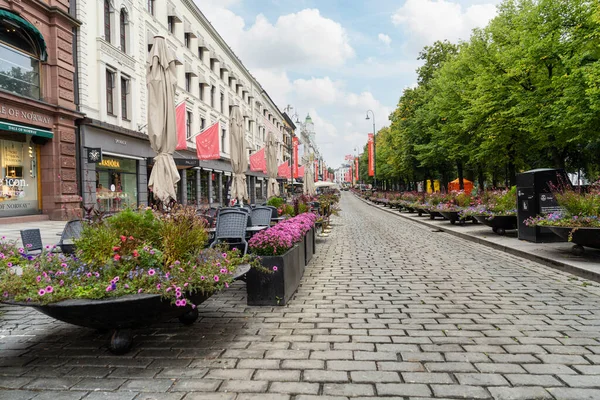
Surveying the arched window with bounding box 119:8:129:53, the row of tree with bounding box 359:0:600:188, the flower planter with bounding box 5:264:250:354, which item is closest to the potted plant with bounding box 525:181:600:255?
the flower planter with bounding box 5:264:250:354

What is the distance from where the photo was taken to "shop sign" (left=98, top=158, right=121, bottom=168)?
18770mm

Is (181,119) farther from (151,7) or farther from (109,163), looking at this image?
(151,7)

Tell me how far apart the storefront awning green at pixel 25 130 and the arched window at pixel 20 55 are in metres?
1.42

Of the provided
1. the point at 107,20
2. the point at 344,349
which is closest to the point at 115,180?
the point at 107,20

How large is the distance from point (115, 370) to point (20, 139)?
15.2 meters

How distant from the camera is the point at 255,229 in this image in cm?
793

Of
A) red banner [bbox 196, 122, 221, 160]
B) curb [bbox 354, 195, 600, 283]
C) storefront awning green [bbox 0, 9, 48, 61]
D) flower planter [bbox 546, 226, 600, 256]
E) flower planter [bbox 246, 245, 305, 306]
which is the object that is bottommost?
curb [bbox 354, 195, 600, 283]

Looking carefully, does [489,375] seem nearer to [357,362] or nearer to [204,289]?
[357,362]

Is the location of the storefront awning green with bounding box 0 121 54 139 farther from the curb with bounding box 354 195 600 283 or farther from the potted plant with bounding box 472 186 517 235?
the potted plant with bounding box 472 186 517 235

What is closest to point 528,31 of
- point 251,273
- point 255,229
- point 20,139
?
point 255,229

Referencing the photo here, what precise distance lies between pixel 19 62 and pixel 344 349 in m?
16.9

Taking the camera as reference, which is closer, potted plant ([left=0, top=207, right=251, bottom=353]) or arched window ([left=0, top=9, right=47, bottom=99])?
potted plant ([left=0, top=207, right=251, bottom=353])

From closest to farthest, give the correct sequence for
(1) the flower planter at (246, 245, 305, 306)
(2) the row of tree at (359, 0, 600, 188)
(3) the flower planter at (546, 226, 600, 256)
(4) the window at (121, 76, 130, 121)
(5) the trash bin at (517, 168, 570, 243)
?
(1) the flower planter at (246, 245, 305, 306) → (3) the flower planter at (546, 226, 600, 256) → (5) the trash bin at (517, 168, 570, 243) → (2) the row of tree at (359, 0, 600, 188) → (4) the window at (121, 76, 130, 121)

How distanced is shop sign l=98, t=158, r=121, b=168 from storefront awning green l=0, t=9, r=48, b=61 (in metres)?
4.91
